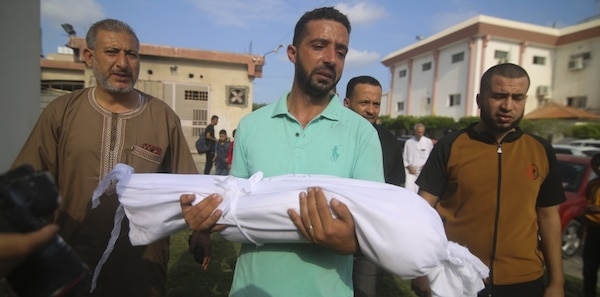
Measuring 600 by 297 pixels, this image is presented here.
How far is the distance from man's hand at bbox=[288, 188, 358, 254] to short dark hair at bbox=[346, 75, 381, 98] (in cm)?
238

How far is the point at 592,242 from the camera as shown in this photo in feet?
11.6

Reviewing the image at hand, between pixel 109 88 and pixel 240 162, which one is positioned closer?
pixel 240 162

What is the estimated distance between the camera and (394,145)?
10.5ft

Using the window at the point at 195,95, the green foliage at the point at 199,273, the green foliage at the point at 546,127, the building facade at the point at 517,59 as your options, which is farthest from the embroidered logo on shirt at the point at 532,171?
the building facade at the point at 517,59

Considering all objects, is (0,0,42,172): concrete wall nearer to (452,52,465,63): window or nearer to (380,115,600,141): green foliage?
(380,115,600,141): green foliage

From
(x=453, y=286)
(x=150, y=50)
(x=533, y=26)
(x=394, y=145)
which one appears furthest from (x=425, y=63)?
(x=453, y=286)

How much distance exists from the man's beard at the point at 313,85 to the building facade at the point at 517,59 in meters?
27.6

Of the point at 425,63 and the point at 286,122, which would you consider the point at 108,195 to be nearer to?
the point at 286,122

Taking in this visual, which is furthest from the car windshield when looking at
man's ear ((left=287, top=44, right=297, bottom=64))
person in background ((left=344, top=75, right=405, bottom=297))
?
man's ear ((left=287, top=44, right=297, bottom=64))

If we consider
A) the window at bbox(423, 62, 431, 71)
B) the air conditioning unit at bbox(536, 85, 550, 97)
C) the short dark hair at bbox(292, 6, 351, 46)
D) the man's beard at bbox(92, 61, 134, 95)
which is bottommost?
the man's beard at bbox(92, 61, 134, 95)

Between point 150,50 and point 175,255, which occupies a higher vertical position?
point 150,50

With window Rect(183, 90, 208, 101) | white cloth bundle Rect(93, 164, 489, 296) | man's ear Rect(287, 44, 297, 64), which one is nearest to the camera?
white cloth bundle Rect(93, 164, 489, 296)

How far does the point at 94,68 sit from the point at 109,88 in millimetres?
188

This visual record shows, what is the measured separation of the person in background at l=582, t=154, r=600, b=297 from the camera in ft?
11.3
